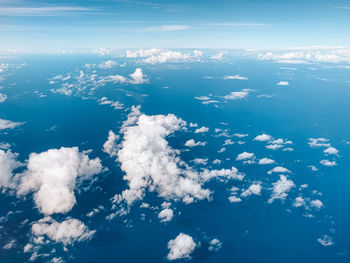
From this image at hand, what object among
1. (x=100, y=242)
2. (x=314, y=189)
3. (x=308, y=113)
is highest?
(x=308, y=113)

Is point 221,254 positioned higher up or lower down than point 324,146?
lower down

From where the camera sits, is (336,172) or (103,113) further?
(103,113)

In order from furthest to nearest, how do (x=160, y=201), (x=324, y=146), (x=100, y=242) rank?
1. (x=324, y=146)
2. (x=160, y=201)
3. (x=100, y=242)

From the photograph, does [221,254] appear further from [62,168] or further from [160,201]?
[62,168]

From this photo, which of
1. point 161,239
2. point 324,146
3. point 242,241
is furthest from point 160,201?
point 324,146

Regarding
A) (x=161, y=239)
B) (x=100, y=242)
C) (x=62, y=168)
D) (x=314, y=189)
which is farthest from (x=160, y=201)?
(x=314, y=189)

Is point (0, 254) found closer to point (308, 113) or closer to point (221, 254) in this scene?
point (221, 254)

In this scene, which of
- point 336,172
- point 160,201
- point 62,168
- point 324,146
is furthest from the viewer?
point 324,146

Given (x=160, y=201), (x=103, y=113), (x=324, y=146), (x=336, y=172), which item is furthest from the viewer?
(x=103, y=113)

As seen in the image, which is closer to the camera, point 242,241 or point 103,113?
point 242,241
